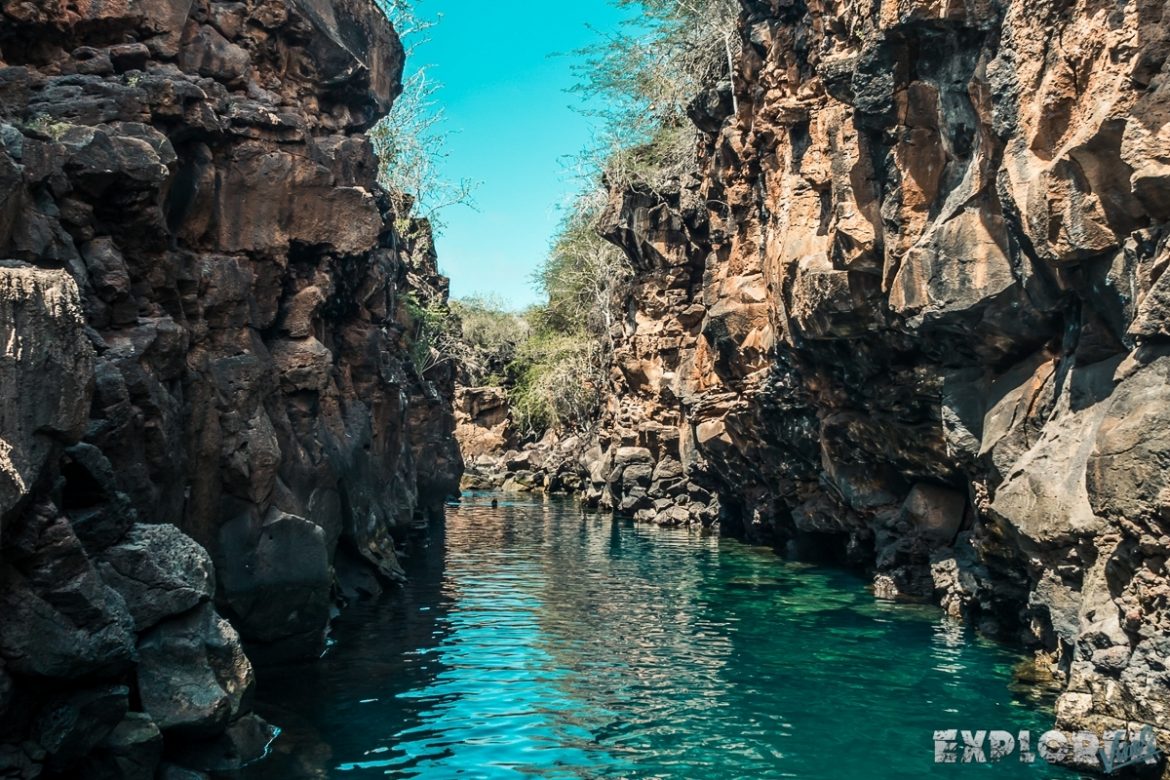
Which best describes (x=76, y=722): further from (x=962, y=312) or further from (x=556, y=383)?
(x=556, y=383)

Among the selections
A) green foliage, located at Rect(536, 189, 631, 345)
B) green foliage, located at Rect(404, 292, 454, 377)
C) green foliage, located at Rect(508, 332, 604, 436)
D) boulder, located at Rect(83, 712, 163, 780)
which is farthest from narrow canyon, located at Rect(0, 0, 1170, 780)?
green foliage, located at Rect(508, 332, 604, 436)

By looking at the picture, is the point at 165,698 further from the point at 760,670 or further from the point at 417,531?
the point at 417,531

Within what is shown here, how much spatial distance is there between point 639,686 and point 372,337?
10621 millimetres

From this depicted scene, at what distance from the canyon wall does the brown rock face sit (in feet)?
27.9

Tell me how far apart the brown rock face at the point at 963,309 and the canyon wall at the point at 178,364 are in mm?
8508

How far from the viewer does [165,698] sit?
30.4ft

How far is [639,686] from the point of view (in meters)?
14.1

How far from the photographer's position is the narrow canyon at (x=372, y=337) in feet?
30.1

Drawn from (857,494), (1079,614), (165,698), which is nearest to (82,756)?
(165,698)

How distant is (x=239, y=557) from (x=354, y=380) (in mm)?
8408

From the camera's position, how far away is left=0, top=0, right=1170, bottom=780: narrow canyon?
919 centimetres

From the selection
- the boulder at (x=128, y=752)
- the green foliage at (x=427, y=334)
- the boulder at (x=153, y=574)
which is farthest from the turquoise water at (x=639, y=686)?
the green foliage at (x=427, y=334)

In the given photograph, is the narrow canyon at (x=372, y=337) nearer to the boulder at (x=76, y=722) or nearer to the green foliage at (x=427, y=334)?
the boulder at (x=76, y=722)

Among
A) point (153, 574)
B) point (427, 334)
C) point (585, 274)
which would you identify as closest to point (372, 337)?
point (153, 574)
